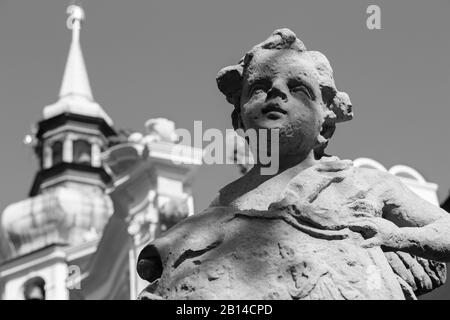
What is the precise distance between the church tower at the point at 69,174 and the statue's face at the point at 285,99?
56.3 m

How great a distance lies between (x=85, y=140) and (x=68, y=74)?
3.14 m

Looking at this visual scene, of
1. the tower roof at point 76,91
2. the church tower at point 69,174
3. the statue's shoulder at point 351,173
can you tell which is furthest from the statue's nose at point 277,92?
the tower roof at point 76,91

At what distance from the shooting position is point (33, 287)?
53.6m

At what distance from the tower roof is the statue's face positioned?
6180 centimetres

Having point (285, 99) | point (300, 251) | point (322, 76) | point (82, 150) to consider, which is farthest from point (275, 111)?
point (82, 150)

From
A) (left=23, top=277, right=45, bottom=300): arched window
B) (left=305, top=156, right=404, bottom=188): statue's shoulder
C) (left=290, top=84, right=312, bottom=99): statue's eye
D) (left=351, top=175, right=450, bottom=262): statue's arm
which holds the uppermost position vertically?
(left=23, top=277, right=45, bottom=300): arched window

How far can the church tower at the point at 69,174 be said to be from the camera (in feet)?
212

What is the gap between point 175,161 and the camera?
3650cm

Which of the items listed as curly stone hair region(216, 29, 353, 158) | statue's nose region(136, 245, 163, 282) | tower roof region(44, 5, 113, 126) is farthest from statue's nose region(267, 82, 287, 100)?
tower roof region(44, 5, 113, 126)

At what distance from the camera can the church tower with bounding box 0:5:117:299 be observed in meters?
64.6

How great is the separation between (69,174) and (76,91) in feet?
12.8

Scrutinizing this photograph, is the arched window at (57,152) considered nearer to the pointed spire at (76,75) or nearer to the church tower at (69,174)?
the church tower at (69,174)

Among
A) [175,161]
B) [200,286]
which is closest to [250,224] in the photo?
[200,286]

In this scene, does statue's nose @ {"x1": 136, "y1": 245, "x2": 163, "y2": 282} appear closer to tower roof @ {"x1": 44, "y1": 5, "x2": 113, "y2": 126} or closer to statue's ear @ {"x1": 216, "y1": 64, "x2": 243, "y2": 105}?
statue's ear @ {"x1": 216, "y1": 64, "x2": 243, "y2": 105}
